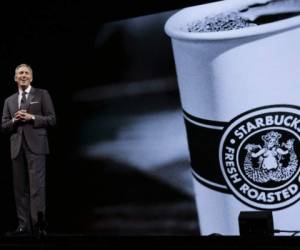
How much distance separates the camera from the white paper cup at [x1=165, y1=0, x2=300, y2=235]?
2.05m

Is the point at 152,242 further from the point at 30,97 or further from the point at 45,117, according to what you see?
the point at 30,97

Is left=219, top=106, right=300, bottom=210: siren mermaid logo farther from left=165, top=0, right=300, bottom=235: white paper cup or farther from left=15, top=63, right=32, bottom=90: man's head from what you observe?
left=15, top=63, right=32, bottom=90: man's head

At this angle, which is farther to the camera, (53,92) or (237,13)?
(53,92)

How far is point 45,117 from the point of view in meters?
2.63

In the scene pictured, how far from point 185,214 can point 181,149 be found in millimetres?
351

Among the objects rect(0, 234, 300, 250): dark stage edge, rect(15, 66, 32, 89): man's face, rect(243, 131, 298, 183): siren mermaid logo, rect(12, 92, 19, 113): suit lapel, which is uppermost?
rect(15, 66, 32, 89): man's face

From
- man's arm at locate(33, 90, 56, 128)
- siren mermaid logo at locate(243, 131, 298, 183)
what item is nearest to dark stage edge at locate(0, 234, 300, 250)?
siren mermaid logo at locate(243, 131, 298, 183)

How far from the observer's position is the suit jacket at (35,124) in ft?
8.62

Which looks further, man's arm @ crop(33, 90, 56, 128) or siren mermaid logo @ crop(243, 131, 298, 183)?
man's arm @ crop(33, 90, 56, 128)

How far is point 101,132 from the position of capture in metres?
2.96

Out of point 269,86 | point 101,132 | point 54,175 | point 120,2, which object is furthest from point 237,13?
point 54,175

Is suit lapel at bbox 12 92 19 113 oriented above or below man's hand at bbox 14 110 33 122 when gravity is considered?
above

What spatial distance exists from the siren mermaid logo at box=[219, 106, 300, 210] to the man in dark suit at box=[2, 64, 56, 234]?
3.01 feet

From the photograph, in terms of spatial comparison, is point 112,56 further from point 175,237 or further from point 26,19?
point 175,237
